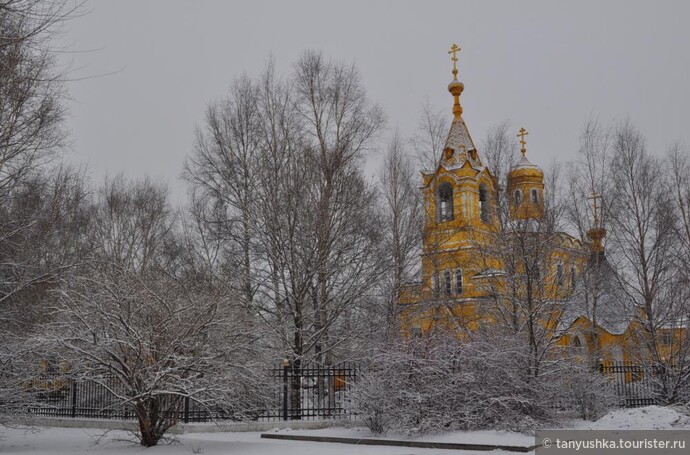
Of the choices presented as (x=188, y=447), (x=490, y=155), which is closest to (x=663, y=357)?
(x=490, y=155)

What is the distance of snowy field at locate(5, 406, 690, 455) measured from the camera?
12.0m

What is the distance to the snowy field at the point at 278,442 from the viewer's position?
39.5ft

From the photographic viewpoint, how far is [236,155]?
27.7m

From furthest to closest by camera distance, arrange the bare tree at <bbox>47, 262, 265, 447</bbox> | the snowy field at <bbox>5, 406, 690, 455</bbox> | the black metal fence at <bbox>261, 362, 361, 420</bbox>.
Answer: the black metal fence at <bbox>261, 362, 361, 420</bbox>
the snowy field at <bbox>5, 406, 690, 455</bbox>
the bare tree at <bbox>47, 262, 265, 447</bbox>

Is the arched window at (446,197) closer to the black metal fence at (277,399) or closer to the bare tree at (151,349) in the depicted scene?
the black metal fence at (277,399)

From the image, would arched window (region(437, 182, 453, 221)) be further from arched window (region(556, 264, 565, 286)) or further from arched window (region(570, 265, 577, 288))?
arched window (region(556, 264, 565, 286))

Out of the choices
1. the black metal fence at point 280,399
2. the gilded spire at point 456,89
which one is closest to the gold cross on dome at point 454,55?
the gilded spire at point 456,89

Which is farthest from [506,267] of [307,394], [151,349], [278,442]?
[151,349]

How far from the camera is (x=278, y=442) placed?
1381 centimetres

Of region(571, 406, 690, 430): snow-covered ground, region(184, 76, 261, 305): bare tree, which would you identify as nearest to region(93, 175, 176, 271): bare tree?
region(184, 76, 261, 305): bare tree

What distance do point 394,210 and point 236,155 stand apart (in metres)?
6.76

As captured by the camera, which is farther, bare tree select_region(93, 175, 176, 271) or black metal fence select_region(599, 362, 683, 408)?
bare tree select_region(93, 175, 176, 271)

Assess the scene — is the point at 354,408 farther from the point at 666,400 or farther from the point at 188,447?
the point at 666,400

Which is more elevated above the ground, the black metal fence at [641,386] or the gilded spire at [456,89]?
the gilded spire at [456,89]
